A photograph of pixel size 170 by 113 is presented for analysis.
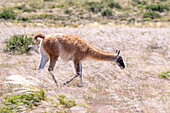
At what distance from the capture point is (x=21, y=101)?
3992mm

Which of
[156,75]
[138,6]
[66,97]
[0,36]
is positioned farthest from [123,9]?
[66,97]

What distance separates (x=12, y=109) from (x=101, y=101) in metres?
1.68

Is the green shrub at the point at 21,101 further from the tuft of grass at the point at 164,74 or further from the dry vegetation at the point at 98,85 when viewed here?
the tuft of grass at the point at 164,74

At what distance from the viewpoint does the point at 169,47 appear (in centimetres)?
1116

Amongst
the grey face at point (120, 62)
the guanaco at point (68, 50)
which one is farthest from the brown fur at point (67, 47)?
the grey face at point (120, 62)

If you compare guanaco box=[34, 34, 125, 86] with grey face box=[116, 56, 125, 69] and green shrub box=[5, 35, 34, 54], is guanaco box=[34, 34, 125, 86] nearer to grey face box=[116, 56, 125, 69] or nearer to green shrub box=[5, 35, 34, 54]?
grey face box=[116, 56, 125, 69]

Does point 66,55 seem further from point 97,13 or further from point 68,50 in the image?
point 97,13

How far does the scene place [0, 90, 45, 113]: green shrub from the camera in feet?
11.9

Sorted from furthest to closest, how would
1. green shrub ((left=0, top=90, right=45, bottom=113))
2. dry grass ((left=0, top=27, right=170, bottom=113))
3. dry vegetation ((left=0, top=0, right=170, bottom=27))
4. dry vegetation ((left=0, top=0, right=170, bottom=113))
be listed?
dry vegetation ((left=0, top=0, right=170, bottom=27)) < dry grass ((left=0, top=27, right=170, bottom=113)) < dry vegetation ((left=0, top=0, right=170, bottom=113)) < green shrub ((left=0, top=90, right=45, bottom=113))

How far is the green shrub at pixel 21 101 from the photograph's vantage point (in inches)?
143

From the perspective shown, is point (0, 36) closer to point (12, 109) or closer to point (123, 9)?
point (12, 109)

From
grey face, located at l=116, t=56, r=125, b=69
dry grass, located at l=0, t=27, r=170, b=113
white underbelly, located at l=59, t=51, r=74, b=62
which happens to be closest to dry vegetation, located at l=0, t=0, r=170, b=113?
dry grass, located at l=0, t=27, r=170, b=113

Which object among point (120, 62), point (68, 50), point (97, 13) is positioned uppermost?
point (68, 50)

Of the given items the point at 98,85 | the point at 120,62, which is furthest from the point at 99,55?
the point at 98,85
